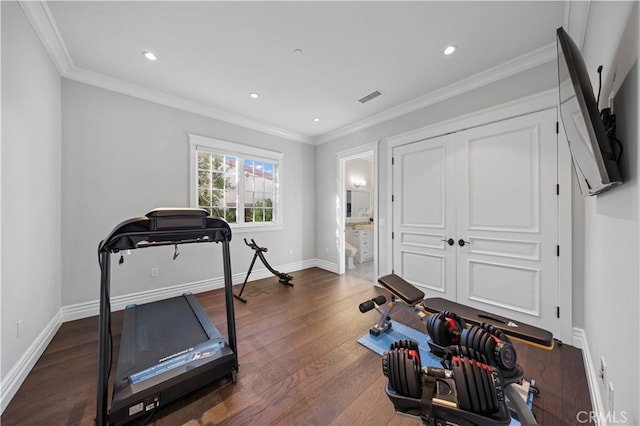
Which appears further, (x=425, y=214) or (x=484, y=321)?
(x=425, y=214)

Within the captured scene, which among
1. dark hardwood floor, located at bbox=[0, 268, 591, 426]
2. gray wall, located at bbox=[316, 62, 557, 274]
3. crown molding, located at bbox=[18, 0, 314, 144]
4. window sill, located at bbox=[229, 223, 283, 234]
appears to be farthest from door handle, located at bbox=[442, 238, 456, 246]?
crown molding, located at bbox=[18, 0, 314, 144]

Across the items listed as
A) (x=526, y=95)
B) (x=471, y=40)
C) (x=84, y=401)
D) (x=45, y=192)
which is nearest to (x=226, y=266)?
(x=84, y=401)

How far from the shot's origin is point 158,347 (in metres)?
1.90

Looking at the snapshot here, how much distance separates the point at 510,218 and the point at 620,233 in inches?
61.3

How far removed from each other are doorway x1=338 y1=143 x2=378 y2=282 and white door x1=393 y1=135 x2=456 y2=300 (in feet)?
1.50

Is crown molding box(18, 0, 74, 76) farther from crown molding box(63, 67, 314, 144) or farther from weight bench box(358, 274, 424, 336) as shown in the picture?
weight bench box(358, 274, 424, 336)

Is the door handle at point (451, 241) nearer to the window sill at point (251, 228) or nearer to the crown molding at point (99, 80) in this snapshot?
the window sill at point (251, 228)

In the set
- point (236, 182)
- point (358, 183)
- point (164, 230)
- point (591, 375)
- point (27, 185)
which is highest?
point (358, 183)

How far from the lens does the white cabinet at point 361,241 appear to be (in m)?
5.77

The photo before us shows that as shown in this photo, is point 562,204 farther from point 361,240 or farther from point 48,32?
point 48,32

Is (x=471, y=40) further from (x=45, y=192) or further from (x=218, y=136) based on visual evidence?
(x=45, y=192)

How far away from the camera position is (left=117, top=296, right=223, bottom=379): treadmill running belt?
67.6 inches

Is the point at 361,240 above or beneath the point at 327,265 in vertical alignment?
above

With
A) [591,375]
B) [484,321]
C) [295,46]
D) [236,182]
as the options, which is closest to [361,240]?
[236,182]
